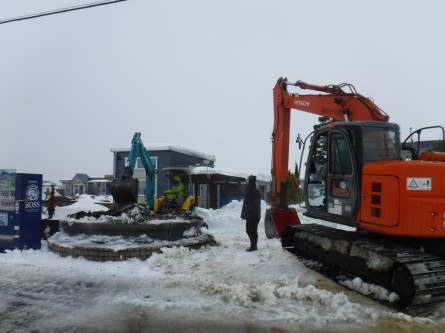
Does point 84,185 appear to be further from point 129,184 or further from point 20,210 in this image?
point 20,210

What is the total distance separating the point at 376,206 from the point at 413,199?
0.59 meters

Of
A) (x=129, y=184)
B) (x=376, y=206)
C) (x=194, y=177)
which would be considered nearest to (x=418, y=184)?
(x=376, y=206)

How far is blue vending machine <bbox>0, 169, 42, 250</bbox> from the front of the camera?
984 cm

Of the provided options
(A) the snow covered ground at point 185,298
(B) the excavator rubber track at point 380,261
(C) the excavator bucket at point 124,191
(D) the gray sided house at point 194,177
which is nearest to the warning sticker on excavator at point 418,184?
(B) the excavator rubber track at point 380,261

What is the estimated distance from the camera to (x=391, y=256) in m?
5.83

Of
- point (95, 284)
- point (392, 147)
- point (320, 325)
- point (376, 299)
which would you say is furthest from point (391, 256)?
point (95, 284)

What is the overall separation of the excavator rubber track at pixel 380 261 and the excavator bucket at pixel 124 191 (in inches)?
190

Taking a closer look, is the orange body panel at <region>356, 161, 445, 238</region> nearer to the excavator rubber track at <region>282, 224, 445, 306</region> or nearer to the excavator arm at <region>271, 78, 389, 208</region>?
the excavator rubber track at <region>282, 224, 445, 306</region>

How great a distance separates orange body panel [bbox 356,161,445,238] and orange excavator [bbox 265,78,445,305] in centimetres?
1

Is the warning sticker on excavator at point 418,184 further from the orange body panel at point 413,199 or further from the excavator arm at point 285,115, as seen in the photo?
the excavator arm at point 285,115


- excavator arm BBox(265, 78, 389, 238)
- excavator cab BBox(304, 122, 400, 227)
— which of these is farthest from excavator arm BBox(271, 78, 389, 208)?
excavator cab BBox(304, 122, 400, 227)

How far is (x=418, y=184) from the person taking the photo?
6.04m

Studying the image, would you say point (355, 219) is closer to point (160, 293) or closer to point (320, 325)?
point (320, 325)

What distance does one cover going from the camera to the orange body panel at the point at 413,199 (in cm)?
596
